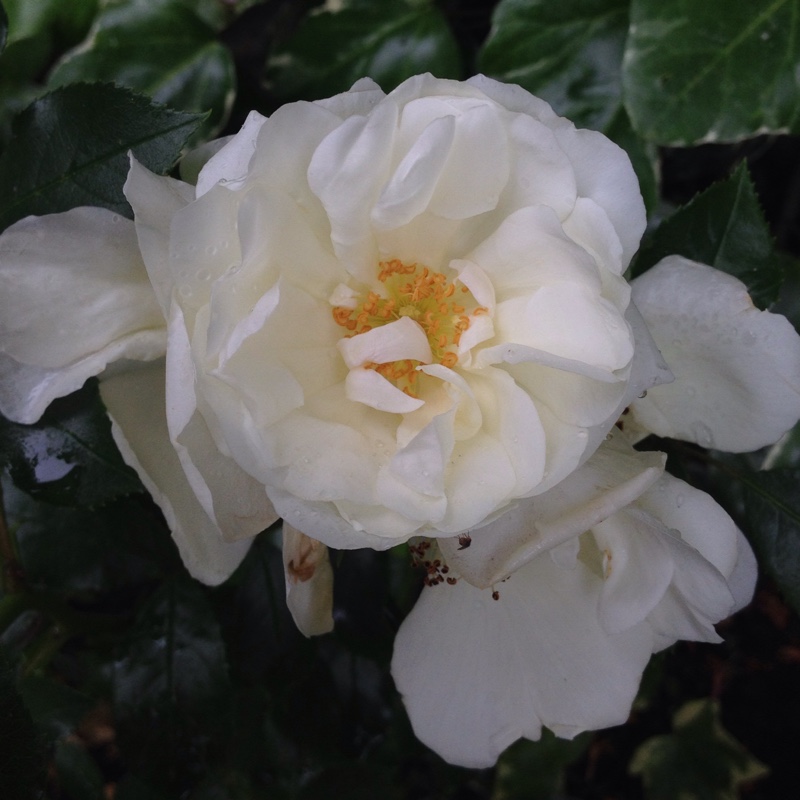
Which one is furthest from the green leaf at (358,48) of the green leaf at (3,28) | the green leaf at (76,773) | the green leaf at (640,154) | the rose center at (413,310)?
the green leaf at (76,773)

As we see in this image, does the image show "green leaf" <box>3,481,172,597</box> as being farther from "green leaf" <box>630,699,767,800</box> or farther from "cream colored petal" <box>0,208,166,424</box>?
"green leaf" <box>630,699,767,800</box>

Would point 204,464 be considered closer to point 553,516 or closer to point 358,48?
point 553,516

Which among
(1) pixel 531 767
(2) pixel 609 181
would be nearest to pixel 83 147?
(2) pixel 609 181

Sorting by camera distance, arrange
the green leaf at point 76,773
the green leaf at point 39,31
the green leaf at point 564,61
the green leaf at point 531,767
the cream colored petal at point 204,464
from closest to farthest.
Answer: the cream colored petal at point 204,464 → the green leaf at point 76,773 → the green leaf at point 564,61 → the green leaf at point 39,31 → the green leaf at point 531,767

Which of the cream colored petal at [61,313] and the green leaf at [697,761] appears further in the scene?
the green leaf at [697,761]

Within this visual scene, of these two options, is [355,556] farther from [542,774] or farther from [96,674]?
[542,774]

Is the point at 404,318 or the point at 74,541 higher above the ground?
the point at 404,318

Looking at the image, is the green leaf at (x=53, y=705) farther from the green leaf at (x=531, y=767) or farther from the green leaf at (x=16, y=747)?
the green leaf at (x=531, y=767)
